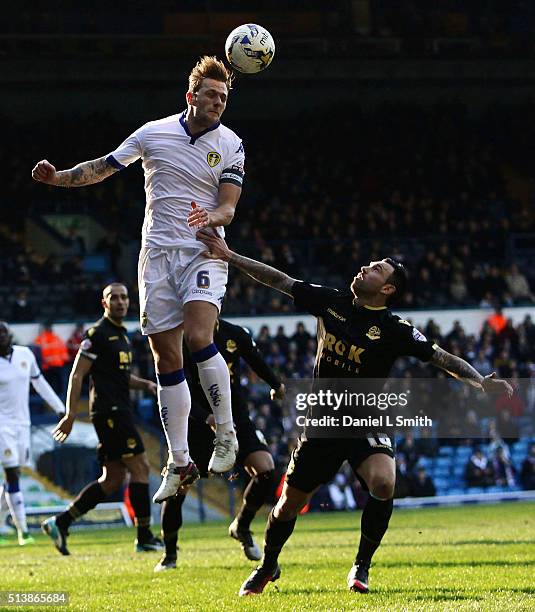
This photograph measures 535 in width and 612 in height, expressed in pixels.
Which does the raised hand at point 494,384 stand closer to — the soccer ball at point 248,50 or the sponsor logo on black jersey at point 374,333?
the sponsor logo on black jersey at point 374,333

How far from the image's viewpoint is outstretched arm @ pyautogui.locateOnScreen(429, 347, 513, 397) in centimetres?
815

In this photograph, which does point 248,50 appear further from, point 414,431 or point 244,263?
point 414,431

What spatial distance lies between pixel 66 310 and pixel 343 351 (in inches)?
683

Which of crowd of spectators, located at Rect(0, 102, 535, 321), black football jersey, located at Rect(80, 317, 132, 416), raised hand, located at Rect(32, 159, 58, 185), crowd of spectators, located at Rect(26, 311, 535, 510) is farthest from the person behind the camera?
crowd of spectators, located at Rect(0, 102, 535, 321)

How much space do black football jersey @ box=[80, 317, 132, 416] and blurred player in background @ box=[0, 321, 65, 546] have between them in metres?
2.10

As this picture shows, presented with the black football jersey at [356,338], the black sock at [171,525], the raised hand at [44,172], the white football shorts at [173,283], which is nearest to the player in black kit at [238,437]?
the black sock at [171,525]

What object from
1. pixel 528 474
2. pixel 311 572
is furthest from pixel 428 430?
pixel 311 572

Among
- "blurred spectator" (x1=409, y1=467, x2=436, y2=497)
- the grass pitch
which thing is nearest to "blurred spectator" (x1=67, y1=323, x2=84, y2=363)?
"blurred spectator" (x1=409, y1=467, x2=436, y2=497)

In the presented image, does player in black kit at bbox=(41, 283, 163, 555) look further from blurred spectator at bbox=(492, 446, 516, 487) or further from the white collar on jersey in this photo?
blurred spectator at bbox=(492, 446, 516, 487)

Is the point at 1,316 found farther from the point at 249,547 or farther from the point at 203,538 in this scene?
the point at 249,547

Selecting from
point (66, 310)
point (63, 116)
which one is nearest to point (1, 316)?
point (66, 310)

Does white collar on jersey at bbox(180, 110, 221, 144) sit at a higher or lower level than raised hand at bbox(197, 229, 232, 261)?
higher

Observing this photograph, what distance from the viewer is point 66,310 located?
25.5 meters

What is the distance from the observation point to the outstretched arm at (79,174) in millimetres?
7859
